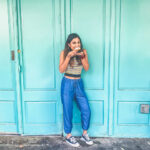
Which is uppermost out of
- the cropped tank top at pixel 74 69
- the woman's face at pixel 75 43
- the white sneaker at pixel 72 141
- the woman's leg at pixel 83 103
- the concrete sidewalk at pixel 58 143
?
the woman's face at pixel 75 43

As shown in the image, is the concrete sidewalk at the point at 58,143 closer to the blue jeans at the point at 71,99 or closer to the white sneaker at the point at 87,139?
the white sneaker at the point at 87,139

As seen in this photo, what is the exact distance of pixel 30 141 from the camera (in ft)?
10.6

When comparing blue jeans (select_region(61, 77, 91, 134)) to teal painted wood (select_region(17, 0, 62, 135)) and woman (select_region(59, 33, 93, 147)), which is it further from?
teal painted wood (select_region(17, 0, 62, 135))

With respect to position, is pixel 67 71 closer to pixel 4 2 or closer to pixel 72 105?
pixel 72 105

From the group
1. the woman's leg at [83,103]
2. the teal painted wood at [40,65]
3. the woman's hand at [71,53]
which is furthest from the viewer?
the teal painted wood at [40,65]

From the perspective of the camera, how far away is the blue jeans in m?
2.94

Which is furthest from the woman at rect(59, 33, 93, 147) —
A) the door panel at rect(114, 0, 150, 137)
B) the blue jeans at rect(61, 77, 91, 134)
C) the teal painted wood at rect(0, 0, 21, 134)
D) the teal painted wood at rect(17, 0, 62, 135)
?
the teal painted wood at rect(0, 0, 21, 134)

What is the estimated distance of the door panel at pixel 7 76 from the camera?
3166 millimetres

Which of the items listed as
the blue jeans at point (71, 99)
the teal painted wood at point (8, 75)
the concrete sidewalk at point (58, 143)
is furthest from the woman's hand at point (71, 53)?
the concrete sidewalk at point (58, 143)

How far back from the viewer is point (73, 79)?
2928 mm

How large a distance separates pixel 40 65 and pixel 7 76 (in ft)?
2.00

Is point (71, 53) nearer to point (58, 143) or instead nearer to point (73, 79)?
point (73, 79)

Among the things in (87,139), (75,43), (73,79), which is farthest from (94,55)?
(87,139)

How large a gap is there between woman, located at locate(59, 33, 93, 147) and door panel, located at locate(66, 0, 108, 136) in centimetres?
23
